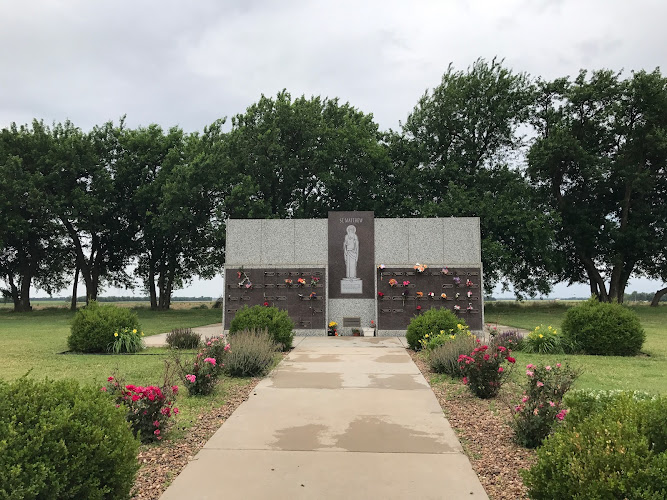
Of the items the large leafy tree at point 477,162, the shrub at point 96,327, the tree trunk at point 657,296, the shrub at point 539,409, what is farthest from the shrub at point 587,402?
the tree trunk at point 657,296

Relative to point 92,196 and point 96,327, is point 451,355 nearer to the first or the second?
point 96,327

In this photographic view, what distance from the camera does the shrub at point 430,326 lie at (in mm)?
12109

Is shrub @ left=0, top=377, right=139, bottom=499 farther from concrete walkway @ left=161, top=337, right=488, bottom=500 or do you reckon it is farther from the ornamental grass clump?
the ornamental grass clump

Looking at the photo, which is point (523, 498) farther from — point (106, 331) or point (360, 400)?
point (106, 331)

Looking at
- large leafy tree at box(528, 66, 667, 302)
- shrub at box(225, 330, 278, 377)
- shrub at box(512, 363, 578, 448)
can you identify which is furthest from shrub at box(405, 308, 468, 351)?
large leafy tree at box(528, 66, 667, 302)

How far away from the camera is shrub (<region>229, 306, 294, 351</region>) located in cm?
1227

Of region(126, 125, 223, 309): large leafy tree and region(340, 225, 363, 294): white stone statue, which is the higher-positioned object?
region(126, 125, 223, 309): large leafy tree

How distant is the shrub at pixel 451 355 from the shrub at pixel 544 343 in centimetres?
367

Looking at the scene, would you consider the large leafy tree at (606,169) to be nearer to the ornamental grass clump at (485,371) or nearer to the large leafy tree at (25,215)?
the ornamental grass clump at (485,371)

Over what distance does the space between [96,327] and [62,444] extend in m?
10.5

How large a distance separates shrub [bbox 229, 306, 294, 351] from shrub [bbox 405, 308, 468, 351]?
3.23 meters

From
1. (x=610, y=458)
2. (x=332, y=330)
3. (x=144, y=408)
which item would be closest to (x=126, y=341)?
(x=332, y=330)

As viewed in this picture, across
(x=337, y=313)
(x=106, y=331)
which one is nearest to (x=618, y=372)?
(x=337, y=313)

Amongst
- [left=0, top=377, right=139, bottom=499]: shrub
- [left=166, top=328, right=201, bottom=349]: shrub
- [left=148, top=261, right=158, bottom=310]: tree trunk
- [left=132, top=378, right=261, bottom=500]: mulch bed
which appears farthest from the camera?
[left=148, top=261, right=158, bottom=310]: tree trunk
